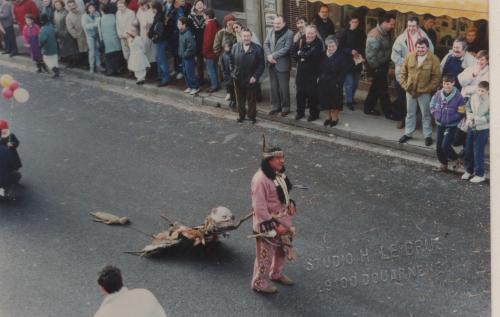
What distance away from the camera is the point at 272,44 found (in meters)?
12.8

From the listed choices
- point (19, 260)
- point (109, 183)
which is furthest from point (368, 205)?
point (19, 260)

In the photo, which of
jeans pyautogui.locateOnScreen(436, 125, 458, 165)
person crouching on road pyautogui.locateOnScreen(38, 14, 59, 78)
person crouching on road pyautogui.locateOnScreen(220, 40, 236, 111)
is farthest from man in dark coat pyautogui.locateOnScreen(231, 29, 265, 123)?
person crouching on road pyautogui.locateOnScreen(38, 14, 59, 78)

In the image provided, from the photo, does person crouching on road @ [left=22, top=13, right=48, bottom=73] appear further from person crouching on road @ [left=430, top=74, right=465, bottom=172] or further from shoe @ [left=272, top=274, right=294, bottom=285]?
shoe @ [left=272, top=274, right=294, bottom=285]

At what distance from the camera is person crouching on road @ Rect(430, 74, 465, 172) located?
10.2 meters

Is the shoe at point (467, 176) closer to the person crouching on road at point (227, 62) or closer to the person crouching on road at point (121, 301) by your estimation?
the person crouching on road at point (227, 62)

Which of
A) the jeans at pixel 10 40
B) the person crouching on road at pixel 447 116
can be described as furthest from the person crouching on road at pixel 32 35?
the person crouching on road at pixel 447 116

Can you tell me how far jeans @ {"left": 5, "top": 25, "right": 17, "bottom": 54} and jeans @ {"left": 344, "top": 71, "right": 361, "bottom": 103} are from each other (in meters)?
9.77

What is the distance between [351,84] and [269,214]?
19.5 ft

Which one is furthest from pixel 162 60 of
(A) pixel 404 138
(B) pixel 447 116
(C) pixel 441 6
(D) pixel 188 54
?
(B) pixel 447 116

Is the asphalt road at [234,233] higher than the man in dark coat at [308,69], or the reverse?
the man in dark coat at [308,69]

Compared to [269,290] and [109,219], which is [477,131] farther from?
[109,219]

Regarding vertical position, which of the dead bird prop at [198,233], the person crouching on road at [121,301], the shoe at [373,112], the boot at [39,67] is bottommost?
the dead bird prop at [198,233]

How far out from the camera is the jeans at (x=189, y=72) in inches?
559

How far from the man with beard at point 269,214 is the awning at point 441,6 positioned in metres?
4.61
